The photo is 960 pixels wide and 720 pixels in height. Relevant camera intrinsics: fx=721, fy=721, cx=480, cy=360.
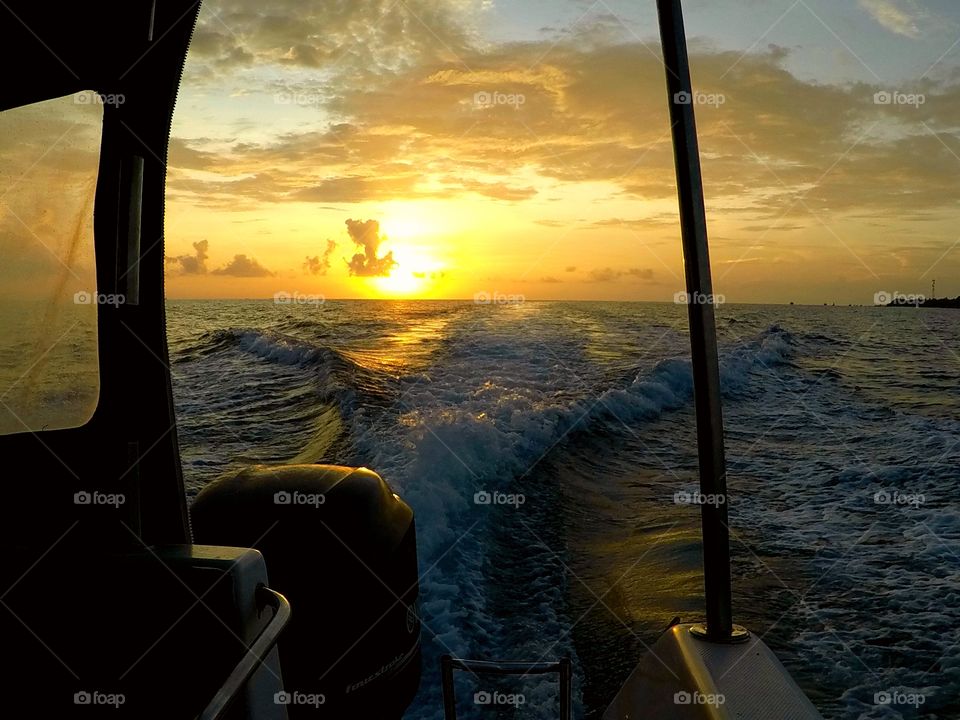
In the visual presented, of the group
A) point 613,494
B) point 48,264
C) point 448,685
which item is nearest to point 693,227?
point 448,685

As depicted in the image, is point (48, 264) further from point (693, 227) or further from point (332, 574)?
point (693, 227)

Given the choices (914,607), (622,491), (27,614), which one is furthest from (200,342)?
(27,614)

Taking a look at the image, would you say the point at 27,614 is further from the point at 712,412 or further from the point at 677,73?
the point at 677,73

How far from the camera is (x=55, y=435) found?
192 cm

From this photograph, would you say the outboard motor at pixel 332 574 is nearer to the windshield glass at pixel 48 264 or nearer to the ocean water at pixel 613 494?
the windshield glass at pixel 48 264

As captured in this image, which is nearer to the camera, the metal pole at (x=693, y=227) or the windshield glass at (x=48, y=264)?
the metal pole at (x=693, y=227)

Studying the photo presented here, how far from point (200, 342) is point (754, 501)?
Result: 16.2 meters

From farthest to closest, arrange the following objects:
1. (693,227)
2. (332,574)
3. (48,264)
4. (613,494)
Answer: (613,494) → (332,574) → (48,264) → (693,227)

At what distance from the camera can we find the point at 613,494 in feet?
26.3

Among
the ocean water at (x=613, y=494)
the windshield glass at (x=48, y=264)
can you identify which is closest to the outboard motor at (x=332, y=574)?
the windshield glass at (x=48, y=264)

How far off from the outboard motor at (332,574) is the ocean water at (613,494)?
5.20ft

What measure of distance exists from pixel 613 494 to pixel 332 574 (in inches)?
250

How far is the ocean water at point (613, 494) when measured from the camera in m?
4.27

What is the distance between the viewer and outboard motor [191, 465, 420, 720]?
1.99 m
